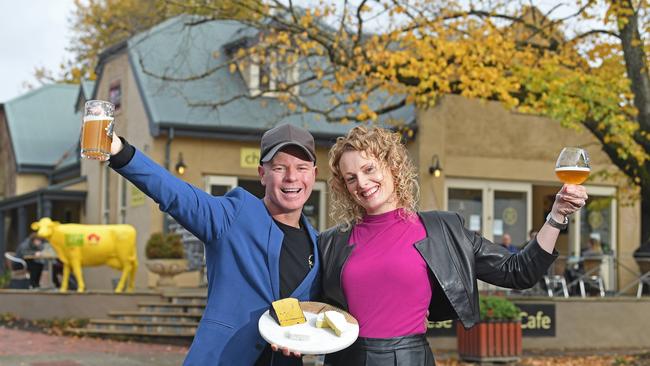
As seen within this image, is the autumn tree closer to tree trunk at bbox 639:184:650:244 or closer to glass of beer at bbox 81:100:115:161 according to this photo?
tree trunk at bbox 639:184:650:244

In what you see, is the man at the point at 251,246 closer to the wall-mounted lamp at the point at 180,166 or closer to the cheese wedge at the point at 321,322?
the cheese wedge at the point at 321,322

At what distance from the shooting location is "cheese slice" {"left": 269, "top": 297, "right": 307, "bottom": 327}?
382 centimetres

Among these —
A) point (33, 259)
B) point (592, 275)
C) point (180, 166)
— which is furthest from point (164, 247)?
point (592, 275)

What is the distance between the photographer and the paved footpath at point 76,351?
40.5 ft

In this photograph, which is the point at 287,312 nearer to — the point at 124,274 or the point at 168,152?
the point at 124,274

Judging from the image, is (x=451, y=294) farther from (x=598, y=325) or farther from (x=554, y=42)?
(x=598, y=325)

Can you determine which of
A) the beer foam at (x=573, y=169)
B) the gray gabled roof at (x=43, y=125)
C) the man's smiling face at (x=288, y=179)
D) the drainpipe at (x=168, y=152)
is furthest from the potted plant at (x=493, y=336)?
the gray gabled roof at (x=43, y=125)

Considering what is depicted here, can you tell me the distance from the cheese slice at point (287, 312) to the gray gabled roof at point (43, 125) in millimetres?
26249

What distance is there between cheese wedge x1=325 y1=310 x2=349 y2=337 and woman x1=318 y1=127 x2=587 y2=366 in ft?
0.88

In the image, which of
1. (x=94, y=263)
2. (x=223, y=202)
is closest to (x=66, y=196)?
(x=94, y=263)

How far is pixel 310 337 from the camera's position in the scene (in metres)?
3.75

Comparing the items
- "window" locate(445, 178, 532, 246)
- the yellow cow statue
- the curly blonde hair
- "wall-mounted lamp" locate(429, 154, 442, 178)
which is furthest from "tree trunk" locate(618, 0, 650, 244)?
the curly blonde hair

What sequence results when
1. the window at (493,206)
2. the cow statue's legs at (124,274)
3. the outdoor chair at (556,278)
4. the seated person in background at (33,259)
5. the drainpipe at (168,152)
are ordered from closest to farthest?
the cow statue's legs at (124,274), the outdoor chair at (556,278), the drainpipe at (168,152), the seated person in background at (33,259), the window at (493,206)

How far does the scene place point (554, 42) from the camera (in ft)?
50.9
